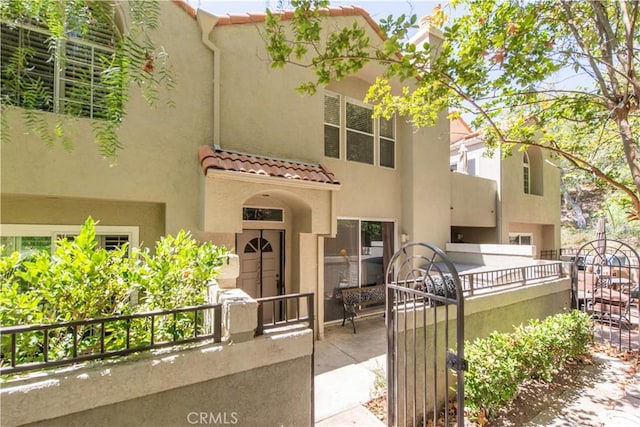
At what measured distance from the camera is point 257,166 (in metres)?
5.79

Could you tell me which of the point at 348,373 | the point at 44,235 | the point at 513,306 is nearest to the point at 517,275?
the point at 513,306

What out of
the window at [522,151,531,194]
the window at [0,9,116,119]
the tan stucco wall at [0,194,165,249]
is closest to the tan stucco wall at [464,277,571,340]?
the tan stucco wall at [0,194,165,249]

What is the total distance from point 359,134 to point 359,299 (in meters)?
5.07

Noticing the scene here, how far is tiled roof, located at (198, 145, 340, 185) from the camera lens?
5375mm

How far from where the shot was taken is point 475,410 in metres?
4.21

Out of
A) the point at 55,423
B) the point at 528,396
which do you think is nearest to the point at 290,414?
the point at 55,423

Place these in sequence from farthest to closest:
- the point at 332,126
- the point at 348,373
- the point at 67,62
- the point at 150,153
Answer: the point at 332,126 < the point at 348,373 < the point at 150,153 < the point at 67,62

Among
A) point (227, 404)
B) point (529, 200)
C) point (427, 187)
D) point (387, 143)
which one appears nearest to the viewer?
point (227, 404)

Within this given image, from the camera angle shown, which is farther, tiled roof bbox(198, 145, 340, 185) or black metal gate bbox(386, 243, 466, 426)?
tiled roof bbox(198, 145, 340, 185)

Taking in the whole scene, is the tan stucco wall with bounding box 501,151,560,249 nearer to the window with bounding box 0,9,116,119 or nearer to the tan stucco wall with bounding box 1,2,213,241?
the tan stucco wall with bounding box 1,2,213,241

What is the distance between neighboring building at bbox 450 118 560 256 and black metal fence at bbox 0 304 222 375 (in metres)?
10.3

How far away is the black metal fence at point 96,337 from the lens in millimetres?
2215

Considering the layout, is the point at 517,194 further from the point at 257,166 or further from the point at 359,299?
the point at 257,166

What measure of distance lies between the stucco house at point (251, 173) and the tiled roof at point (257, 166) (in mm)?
35
